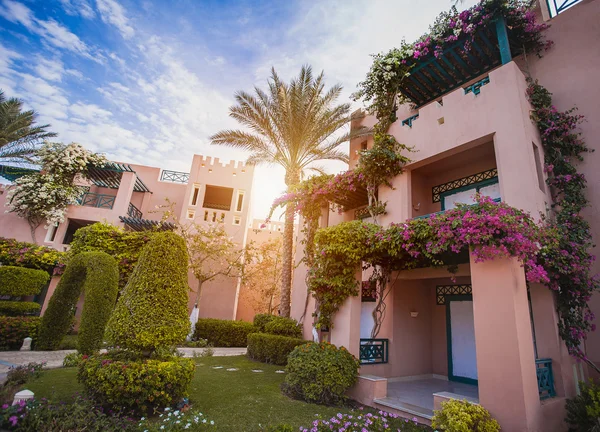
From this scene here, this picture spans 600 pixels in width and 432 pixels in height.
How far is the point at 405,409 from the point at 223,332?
1142 centimetres

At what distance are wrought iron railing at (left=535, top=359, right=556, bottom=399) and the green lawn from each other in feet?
12.6

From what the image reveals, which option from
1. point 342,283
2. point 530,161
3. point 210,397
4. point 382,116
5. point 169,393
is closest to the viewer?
point 169,393

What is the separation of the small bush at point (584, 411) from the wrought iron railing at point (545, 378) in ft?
1.03

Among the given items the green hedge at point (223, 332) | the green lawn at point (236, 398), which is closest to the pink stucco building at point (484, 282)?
the green lawn at point (236, 398)

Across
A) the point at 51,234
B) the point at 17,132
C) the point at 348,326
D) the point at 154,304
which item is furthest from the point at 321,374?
the point at 17,132

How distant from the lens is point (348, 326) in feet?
23.7

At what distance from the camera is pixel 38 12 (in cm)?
846

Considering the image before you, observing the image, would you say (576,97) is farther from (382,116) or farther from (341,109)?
(341,109)

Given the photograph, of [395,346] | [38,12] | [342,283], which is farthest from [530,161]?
[38,12]

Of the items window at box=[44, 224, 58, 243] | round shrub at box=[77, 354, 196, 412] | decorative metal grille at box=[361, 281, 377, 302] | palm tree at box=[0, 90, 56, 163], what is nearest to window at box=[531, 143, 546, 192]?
decorative metal grille at box=[361, 281, 377, 302]

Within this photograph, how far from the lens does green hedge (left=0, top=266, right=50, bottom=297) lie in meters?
13.0

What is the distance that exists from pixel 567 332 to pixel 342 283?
15.8 feet

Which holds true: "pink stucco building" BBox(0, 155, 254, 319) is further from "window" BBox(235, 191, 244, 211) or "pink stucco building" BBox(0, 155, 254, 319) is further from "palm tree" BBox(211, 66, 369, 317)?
"palm tree" BBox(211, 66, 369, 317)

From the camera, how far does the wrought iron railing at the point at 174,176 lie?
22.8m
